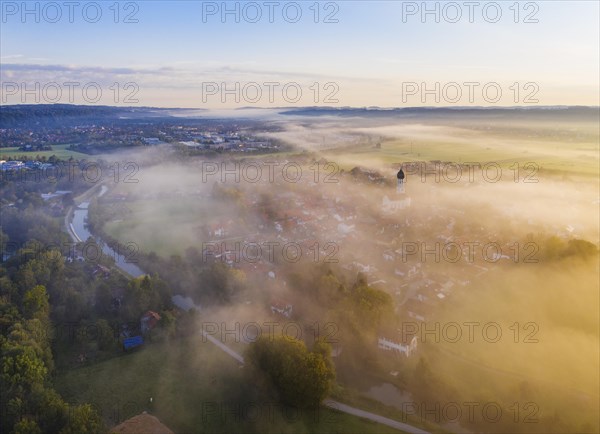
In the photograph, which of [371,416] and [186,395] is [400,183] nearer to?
[371,416]


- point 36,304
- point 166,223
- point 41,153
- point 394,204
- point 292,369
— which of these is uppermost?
point 41,153

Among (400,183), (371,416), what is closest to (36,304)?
(371,416)

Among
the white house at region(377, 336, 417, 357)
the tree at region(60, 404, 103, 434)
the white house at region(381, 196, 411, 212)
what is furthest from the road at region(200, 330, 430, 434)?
the white house at region(381, 196, 411, 212)

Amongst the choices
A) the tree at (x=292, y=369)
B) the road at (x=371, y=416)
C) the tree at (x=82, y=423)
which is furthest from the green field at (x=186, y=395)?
the tree at (x=82, y=423)

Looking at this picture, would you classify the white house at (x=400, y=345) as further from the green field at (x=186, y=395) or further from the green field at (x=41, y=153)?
the green field at (x=41, y=153)

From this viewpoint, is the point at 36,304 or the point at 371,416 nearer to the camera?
the point at 371,416

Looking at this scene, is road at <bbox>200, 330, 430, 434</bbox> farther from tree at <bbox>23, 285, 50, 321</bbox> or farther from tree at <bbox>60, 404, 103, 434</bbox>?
tree at <bbox>23, 285, 50, 321</bbox>

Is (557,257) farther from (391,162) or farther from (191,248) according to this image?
(191,248)
